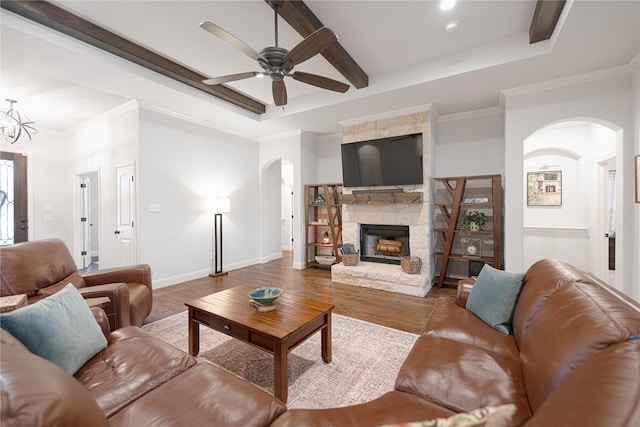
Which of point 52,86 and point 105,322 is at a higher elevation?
point 52,86

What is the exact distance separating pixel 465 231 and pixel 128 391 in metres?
4.30

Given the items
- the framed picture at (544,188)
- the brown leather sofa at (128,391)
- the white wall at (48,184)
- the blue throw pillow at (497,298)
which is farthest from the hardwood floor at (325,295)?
the white wall at (48,184)

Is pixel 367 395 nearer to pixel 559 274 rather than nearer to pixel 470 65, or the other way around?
pixel 559 274

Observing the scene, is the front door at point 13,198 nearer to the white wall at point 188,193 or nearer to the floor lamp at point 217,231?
the white wall at point 188,193

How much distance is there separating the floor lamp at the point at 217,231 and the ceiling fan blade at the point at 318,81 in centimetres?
305

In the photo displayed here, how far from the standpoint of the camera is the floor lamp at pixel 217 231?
4.91 m

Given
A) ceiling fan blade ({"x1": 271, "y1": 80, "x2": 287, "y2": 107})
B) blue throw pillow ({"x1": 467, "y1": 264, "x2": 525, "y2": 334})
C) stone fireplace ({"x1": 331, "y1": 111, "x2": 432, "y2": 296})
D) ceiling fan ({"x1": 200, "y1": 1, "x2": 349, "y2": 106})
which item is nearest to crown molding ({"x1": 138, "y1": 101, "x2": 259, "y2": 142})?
ceiling fan ({"x1": 200, "y1": 1, "x2": 349, "y2": 106})

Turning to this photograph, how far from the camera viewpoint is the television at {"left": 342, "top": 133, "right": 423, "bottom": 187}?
424 cm

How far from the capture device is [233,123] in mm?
5008

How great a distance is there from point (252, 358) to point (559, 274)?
7.48 ft

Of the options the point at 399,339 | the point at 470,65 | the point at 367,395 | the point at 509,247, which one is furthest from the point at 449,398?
the point at 470,65

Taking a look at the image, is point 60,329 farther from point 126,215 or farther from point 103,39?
point 126,215

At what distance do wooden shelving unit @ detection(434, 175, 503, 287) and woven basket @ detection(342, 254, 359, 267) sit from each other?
1.32 metres

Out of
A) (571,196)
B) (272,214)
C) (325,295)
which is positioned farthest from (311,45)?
(571,196)
